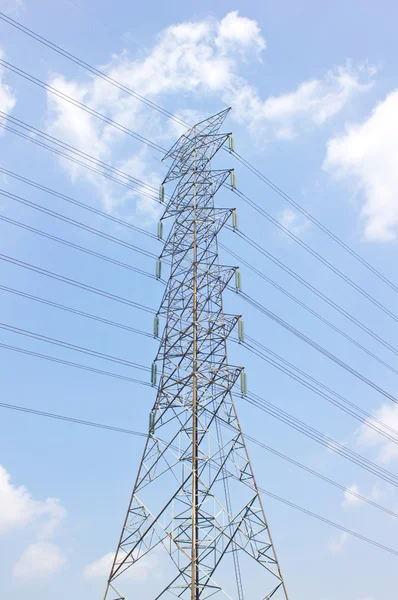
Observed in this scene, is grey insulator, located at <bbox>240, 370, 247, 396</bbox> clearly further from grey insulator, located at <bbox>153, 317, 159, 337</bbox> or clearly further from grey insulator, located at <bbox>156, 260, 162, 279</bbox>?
grey insulator, located at <bbox>156, 260, 162, 279</bbox>

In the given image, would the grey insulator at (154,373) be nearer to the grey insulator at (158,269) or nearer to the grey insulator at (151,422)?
the grey insulator at (151,422)

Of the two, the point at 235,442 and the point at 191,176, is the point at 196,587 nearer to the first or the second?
the point at 235,442

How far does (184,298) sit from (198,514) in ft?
34.0

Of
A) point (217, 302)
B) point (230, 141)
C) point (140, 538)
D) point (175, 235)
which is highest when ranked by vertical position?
point (230, 141)

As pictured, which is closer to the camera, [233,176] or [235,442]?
[235,442]

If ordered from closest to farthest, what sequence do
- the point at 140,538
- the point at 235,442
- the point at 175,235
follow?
the point at 140,538 < the point at 235,442 < the point at 175,235

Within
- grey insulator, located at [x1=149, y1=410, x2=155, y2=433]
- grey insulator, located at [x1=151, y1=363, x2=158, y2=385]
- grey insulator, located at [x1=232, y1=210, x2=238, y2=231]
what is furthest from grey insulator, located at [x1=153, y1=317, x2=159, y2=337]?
grey insulator, located at [x1=232, y1=210, x2=238, y2=231]

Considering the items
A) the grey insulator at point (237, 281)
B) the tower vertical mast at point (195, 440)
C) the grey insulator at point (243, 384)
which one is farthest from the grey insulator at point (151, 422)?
the grey insulator at point (237, 281)

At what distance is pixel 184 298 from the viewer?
26031mm

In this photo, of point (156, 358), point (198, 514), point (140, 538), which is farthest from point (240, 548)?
point (156, 358)

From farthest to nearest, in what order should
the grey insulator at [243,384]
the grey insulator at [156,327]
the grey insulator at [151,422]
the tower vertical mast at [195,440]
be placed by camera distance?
the grey insulator at [156,327] < the grey insulator at [243,384] < the grey insulator at [151,422] < the tower vertical mast at [195,440]

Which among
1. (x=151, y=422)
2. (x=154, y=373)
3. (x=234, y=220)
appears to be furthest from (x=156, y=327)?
(x=234, y=220)

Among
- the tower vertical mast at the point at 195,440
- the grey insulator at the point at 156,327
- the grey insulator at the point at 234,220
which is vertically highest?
the grey insulator at the point at 234,220

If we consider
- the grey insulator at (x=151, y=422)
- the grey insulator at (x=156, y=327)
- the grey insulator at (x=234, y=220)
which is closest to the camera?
the grey insulator at (x=151, y=422)
